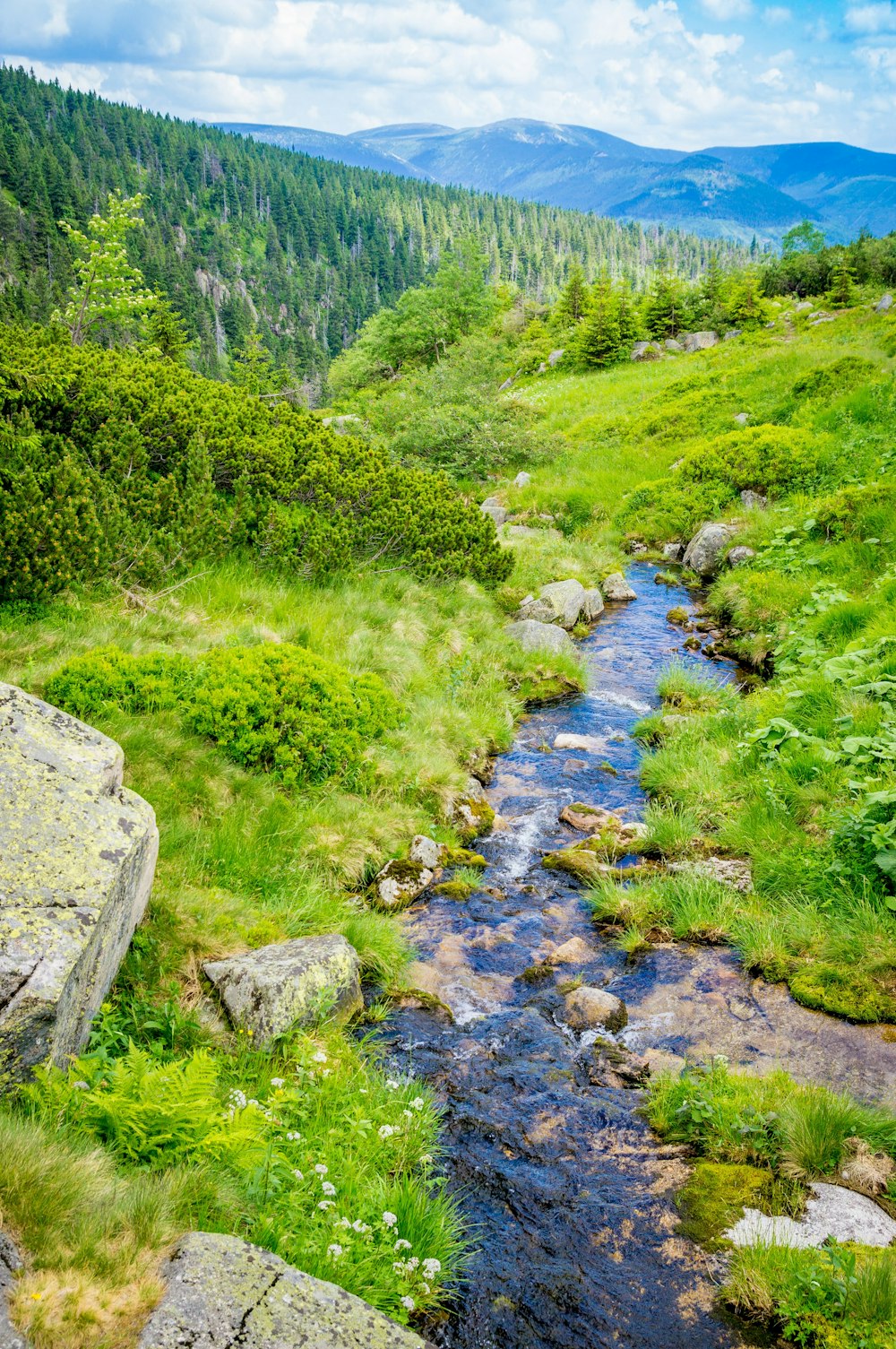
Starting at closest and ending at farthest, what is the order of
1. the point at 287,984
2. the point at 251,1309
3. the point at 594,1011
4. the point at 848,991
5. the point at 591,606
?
the point at 251,1309
the point at 287,984
the point at 848,991
the point at 594,1011
the point at 591,606

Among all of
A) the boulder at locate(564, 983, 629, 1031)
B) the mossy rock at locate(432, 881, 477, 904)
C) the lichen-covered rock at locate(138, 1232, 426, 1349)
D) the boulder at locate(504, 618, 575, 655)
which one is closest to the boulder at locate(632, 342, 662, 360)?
the boulder at locate(504, 618, 575, 655)

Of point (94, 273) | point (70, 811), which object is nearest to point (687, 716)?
point (70, 811)

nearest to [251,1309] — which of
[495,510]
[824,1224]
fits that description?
[824,1224]

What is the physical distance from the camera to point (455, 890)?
827 cm

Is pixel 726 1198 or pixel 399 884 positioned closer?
pixel 726 1198

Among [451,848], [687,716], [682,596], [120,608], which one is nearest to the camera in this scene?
[451,848]

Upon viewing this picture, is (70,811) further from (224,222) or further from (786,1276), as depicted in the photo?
(224,222)

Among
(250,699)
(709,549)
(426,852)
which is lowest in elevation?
(426,852)

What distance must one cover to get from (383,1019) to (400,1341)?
3.30 metres

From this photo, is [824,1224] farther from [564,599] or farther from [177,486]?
[564,599]

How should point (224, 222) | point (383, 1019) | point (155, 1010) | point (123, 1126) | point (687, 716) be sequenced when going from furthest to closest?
1. point (224, 222)
2. point (687, 716)
3. point (383, 1019)
4. point (155, 1010)
5. point (123, 1126)

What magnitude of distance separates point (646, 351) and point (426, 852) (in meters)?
42.8

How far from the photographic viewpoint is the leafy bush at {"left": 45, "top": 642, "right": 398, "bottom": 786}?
7.79 meters

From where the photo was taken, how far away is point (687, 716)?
11.9 meters
